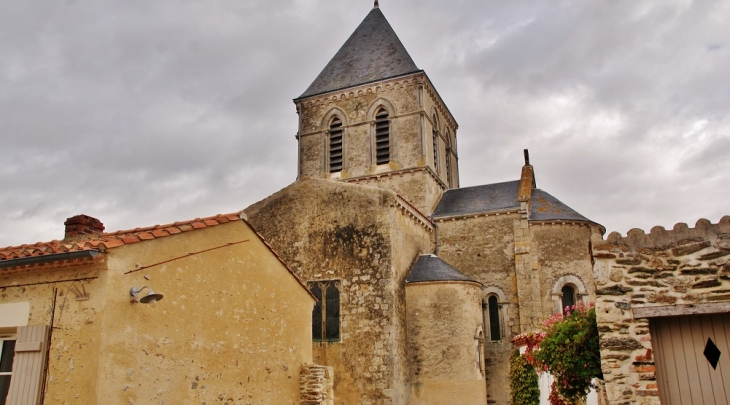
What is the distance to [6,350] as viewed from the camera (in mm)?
7520

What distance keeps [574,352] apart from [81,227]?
8455 millimetres

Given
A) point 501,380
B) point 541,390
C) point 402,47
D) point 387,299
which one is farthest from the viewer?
point 402,47

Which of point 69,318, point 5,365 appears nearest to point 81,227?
point 5,365

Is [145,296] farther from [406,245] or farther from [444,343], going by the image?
[406,245]

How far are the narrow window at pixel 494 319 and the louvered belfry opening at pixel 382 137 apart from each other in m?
7.31

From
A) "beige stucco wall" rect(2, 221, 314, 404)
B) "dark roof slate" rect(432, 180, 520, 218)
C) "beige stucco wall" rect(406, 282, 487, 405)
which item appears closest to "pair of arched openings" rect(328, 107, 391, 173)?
"dark roof slate" rect(432, 180, 520, 218)

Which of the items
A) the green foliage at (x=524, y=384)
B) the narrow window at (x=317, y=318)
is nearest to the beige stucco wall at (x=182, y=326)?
the narrow window at (x=317, y=318)

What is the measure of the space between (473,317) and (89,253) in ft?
39.9

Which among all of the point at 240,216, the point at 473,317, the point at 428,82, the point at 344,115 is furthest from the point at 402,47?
the point at 240,216

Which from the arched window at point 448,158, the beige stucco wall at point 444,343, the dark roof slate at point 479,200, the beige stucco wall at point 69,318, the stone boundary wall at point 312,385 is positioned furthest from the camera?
the arched window at point 448,158

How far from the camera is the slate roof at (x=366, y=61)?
Answer: 83.3ft

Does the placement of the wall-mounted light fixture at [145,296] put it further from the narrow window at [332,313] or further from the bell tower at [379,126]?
the bell tower at [379,126]

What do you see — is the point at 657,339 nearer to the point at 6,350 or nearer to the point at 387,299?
the point at 6,350

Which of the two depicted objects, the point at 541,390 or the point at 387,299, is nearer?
the point at 541,390
